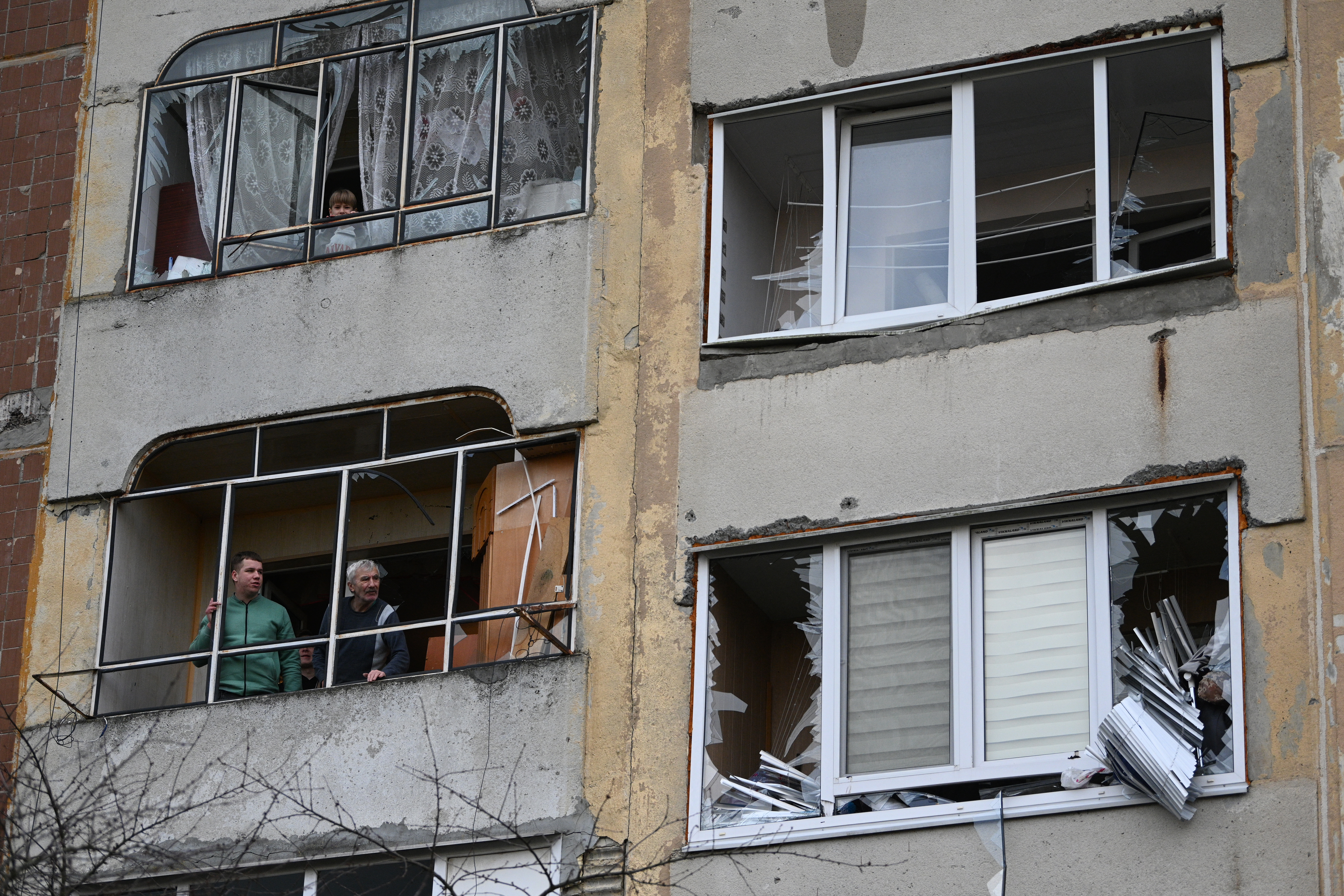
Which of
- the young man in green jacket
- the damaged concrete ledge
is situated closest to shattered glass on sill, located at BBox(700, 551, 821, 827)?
the damaged concrete ledge

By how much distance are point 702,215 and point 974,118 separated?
187 cm

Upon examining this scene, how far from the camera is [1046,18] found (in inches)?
488

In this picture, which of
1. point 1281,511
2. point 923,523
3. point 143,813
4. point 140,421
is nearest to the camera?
point 1281,511

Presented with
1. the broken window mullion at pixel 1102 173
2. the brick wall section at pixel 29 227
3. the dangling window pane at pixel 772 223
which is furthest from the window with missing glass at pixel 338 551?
the broken window mullion at pixel 1102 173

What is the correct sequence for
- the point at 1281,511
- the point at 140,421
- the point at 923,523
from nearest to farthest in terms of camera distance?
the point at 1281,511
the point at 923,523
the point at 140,421

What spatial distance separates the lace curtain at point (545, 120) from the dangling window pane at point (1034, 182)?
2.76 metres

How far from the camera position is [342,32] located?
1467 centimetres

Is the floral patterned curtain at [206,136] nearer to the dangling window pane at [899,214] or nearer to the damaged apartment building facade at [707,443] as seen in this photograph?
the damaged apartment building facade at [707,443]

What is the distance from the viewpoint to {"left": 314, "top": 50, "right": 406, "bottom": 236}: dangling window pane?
14.1 metres

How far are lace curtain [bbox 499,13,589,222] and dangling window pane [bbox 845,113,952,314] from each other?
1.95 metres

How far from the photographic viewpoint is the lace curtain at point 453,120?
14.0 metres

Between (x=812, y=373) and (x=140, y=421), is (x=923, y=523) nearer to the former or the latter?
(x=812, y=373)

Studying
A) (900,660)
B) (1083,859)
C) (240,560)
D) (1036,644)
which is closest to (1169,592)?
(1036,644)

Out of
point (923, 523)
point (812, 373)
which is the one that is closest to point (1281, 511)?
point (923, 523)
